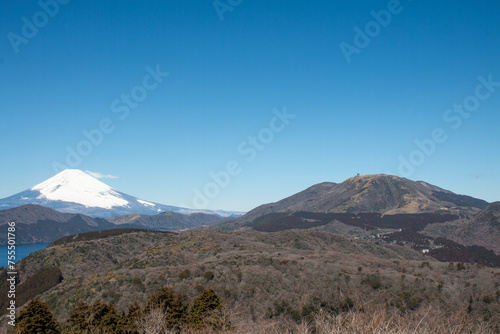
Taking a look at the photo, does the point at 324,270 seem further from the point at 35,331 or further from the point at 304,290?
the point at 35,331

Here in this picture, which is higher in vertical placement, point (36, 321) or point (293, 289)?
point (36, 321)

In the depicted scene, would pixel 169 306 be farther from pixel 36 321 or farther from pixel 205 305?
pixel 36 321

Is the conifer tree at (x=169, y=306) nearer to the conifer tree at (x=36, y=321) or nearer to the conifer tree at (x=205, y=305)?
the conifer tree at (x=205, y=305)

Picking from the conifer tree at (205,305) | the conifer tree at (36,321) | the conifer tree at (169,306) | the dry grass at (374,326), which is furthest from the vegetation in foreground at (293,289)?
the dry grass at (374,326)

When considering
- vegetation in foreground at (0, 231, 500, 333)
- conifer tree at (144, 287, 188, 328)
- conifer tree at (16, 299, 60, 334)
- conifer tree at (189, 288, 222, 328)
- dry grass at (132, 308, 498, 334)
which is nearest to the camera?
dry grass at (132, 308, 498, 334)

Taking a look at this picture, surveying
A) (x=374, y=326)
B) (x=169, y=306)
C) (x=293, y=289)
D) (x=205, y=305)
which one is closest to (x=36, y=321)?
(x=169, y=306)

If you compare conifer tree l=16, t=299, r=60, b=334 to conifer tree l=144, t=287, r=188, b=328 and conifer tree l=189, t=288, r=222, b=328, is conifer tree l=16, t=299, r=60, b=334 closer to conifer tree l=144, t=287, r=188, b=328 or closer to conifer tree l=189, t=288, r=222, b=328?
conifer tree l=144, t=287, r=188, b=328

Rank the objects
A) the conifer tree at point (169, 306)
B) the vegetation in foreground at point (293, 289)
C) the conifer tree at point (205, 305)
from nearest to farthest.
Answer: the conifer tree at point (205, 305)
the conifer tree at point (169, 306)
the vegetation in foreground at point (293, 289)

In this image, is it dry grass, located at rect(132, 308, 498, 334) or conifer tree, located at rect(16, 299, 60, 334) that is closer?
dry grass, located at rect(132, 308, 498, 334)

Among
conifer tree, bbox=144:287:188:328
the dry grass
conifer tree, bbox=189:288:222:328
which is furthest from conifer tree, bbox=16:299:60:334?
conifer tree, bbox=189:288:222:328

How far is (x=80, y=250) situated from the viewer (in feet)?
347

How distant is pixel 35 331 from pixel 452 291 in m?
55.6

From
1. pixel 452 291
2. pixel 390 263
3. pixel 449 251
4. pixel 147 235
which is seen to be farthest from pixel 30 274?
pixel 449 251

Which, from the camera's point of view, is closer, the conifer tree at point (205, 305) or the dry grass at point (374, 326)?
the dry grass at point (374, 326)
